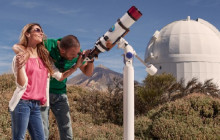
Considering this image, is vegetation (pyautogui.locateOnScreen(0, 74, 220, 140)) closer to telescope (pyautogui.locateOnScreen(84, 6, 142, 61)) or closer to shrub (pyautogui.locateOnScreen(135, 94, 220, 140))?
shrub (pyautogui.locateOnScreen(135, 94, 220, 140))

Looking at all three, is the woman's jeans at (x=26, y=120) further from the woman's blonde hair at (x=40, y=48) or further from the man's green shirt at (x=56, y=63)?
the man's green shirt at (x=56, y=63)

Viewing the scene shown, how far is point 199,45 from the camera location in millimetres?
19438

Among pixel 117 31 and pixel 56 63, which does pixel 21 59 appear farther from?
pixel 117 31

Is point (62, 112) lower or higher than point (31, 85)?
lower

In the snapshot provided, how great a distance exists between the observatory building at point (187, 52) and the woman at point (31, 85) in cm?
1729

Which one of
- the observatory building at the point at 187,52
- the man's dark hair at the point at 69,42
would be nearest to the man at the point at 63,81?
the man's dark hair at the point at 69,42

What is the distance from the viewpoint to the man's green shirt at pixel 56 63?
2.98 m

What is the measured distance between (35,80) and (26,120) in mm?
363

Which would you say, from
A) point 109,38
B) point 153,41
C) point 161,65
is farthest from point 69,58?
point 153,41

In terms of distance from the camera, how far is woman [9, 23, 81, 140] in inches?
94.5

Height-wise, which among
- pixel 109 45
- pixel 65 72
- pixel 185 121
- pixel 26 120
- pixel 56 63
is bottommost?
pixel 185 121

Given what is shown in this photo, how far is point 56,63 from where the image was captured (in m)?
3.03

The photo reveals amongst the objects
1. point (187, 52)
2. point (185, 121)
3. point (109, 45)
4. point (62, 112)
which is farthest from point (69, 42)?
point (187, 52)

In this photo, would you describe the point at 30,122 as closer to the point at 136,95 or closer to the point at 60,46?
the point at 60,46
